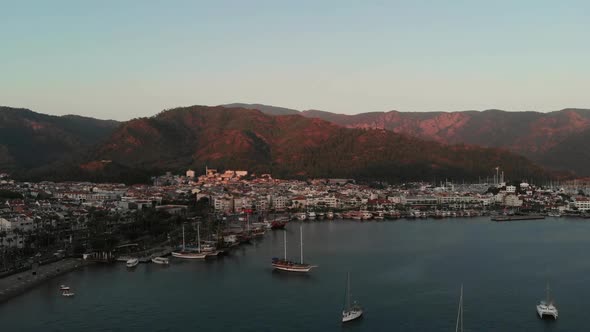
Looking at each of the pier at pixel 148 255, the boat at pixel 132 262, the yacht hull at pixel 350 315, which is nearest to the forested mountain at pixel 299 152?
the pier at pixel 148 255

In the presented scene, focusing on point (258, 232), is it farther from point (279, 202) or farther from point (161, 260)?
point (279, 202)

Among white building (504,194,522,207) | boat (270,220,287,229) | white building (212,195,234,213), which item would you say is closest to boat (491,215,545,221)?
white building (504,194,522,207)

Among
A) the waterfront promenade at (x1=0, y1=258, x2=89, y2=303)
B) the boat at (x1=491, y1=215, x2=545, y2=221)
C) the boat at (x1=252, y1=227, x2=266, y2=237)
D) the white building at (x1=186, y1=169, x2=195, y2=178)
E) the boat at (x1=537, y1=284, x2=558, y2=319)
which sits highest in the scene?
the white building at (x1=186, y1=169, x2=195, y2=178)

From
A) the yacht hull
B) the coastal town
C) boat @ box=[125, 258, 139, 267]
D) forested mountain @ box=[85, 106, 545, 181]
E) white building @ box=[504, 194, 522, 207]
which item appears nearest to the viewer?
the yacht hull

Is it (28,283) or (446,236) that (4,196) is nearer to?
(28,283)

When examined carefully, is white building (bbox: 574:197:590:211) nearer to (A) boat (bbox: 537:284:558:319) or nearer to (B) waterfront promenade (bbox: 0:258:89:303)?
(A) boat (bbox: 537:284:558:319)

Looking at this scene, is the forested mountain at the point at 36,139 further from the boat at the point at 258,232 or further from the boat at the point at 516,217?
the boat at the point at 516,217

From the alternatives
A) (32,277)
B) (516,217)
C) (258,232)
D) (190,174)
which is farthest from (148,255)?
(190,174)
